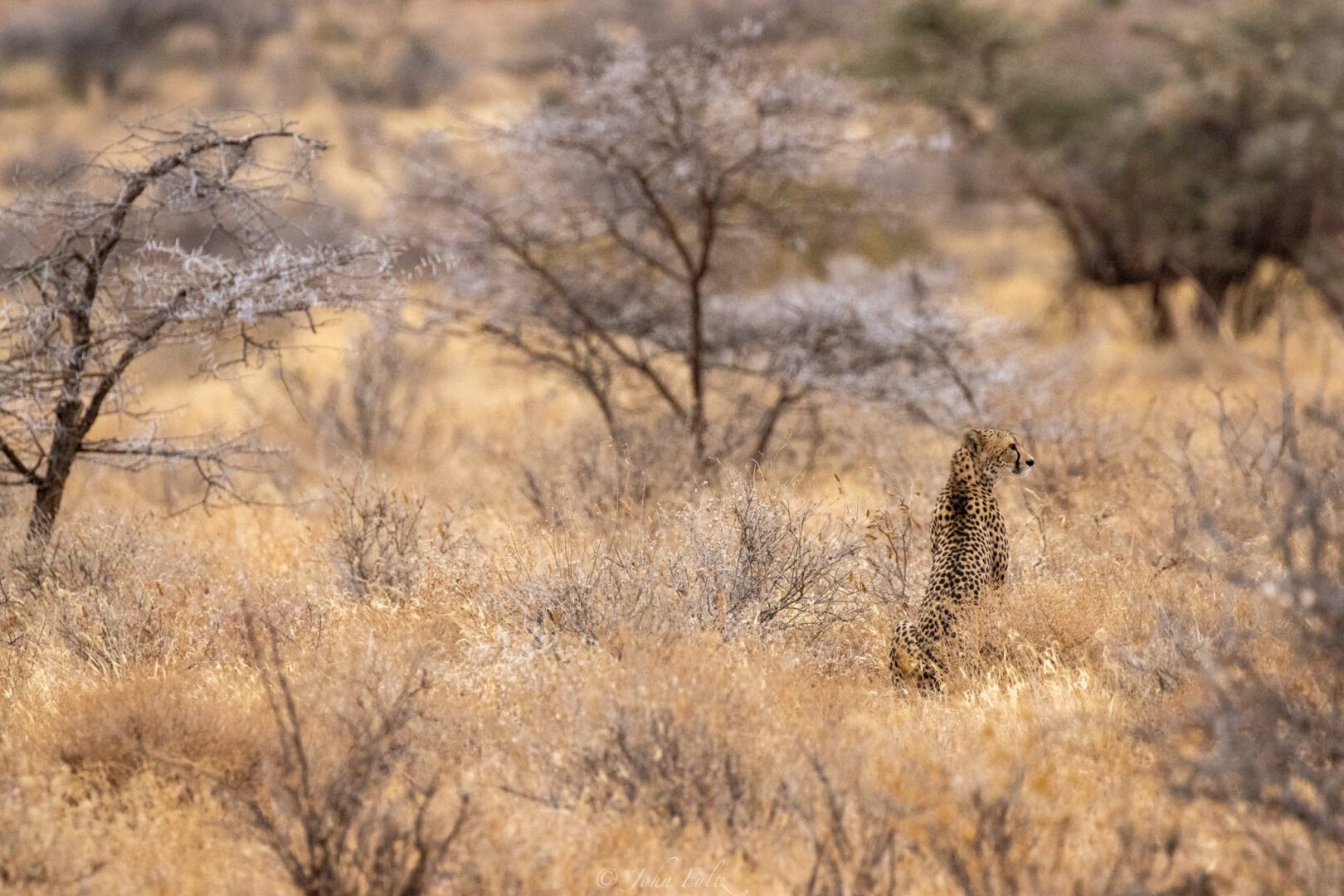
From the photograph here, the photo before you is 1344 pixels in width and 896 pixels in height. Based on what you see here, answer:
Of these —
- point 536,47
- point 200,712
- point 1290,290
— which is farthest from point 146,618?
point 536,47

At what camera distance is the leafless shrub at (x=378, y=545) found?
6.43 meters

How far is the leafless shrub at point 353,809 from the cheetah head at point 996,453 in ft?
8.08

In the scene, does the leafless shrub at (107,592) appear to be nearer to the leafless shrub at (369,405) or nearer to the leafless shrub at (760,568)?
the leafless shrub at (760,568)

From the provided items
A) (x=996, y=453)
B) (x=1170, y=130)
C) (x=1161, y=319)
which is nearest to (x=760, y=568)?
(x=996, y=453)

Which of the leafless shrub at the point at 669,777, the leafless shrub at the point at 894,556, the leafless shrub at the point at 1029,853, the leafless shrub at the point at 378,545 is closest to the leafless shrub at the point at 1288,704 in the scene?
the leafless shrub at the point at 1029,853

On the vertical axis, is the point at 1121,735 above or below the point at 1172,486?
below

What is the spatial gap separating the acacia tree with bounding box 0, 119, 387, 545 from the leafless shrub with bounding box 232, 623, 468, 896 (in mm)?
2287

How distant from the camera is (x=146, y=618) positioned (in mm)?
5699

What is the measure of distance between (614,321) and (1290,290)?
415 inches

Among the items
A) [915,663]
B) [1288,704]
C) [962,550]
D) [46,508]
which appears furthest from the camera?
[46,508]

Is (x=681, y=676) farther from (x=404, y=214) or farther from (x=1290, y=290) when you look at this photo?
(x=1290, y=290)

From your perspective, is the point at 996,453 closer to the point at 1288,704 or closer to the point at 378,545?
the point at 1288,704

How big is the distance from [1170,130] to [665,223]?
9.73m

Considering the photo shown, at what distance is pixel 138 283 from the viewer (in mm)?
6156
